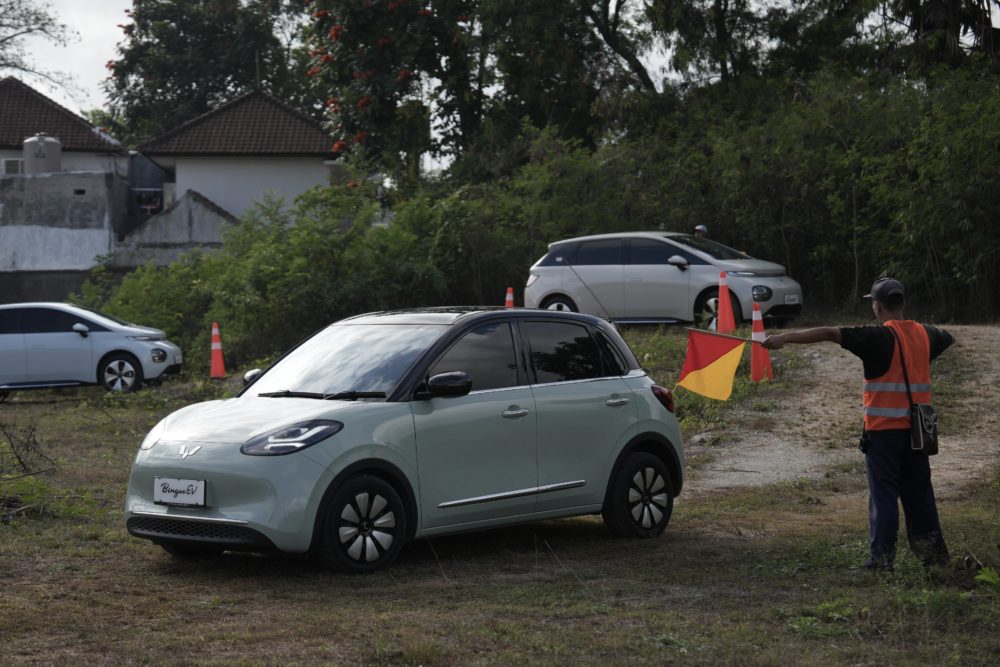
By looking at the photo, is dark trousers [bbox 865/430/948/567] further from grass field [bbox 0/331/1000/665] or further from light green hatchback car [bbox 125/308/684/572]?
light green hatchback car [bbox 125/308/684/572]

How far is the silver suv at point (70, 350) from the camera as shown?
72.1 ft

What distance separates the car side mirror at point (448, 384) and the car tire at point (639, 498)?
5.31ft

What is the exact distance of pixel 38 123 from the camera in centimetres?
4803

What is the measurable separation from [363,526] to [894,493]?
3.12 meters

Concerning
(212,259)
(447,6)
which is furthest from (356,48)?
(212,259)

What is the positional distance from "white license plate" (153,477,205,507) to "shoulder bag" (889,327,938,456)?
4.13 meters

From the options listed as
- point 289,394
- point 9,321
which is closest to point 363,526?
point 289,394

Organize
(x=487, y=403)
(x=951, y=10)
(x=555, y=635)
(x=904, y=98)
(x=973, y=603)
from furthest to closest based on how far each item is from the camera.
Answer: (x=951, y=10), (x=904, y=98), (x=487, y=403), (x=973, y=603), (x=555, y=635)

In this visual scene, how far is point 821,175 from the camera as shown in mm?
24328

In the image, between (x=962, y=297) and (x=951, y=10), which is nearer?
(x=962, y=297)

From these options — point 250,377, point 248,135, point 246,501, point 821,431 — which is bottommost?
point 821,431

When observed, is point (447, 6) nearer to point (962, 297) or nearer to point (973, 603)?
point (962, 297)

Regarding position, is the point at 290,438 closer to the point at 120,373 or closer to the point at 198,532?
the point at 198,532

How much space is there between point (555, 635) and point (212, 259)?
74.3 feet
